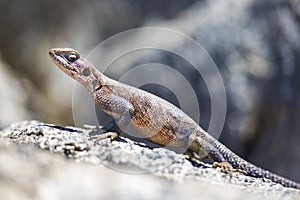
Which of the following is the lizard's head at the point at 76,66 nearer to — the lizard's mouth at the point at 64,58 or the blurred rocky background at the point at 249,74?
the lizard's mouth at the point at 64,58

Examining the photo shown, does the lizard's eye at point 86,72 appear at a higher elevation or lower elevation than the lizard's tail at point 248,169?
lower

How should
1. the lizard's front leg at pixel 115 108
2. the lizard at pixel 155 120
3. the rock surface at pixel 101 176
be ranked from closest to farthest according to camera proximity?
the rock surface at pixel 101 176 → the lizard's front leg at pixel 115 108 → the lizard at pixel 155 120

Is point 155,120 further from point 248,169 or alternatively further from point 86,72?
point 248,169

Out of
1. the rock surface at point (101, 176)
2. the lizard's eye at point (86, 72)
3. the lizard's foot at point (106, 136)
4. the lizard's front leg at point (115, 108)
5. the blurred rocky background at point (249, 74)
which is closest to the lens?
the rock surface at point (101, 176)

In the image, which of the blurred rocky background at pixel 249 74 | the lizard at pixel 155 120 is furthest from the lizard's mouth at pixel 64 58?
the blurred rocky background at pixel 249 74

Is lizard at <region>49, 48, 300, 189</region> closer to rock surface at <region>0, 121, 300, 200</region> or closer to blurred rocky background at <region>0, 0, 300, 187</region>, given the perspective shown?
rock surface at <region>0, 121, 300, 200</region>

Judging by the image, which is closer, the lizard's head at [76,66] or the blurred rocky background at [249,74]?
the lizard's head at [76,66]

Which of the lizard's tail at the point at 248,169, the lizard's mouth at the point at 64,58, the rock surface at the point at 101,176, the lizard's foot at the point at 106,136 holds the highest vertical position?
the lizard's tail at the point at 248,169

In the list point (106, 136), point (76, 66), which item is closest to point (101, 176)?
point (106, 136)
